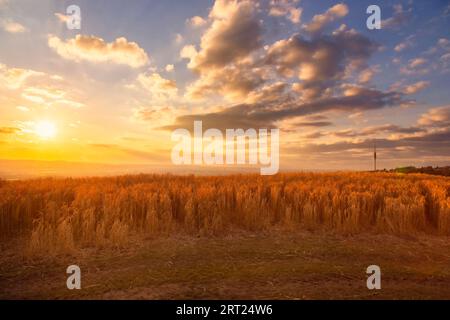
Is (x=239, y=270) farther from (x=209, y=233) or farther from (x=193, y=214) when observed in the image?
(x=193, y=214)

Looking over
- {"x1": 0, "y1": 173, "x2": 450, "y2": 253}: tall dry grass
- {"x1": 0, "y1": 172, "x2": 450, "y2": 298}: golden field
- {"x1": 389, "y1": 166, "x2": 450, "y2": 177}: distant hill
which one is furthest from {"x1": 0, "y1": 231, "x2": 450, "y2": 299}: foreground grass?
{"x1": 389, "y1": 166, "x2": 450, "y2": 177}: distant hill

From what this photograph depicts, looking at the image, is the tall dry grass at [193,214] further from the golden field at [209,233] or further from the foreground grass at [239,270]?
the foreground grass at [239,270]

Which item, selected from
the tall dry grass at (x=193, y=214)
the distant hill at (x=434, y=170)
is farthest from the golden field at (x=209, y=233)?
the distant hill at (x=434, y=170)

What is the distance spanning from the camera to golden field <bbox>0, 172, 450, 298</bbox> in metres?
6.07

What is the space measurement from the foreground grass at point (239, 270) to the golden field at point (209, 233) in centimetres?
3

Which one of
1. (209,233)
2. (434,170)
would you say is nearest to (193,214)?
(209,233)

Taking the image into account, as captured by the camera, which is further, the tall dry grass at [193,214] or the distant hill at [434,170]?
the distant hill at [434,170]

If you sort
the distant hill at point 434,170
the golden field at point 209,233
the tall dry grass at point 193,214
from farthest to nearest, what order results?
the distant hill at point 434,170
the tall dry grass at point 193,214
the golden field at point 209,233

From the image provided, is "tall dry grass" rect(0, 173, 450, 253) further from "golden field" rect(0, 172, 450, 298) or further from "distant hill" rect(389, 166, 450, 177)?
"distant hill" rect(389, 166, 450, 177)

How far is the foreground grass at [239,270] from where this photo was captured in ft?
17.2

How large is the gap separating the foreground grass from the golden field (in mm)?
34

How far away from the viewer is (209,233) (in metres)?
8.55
